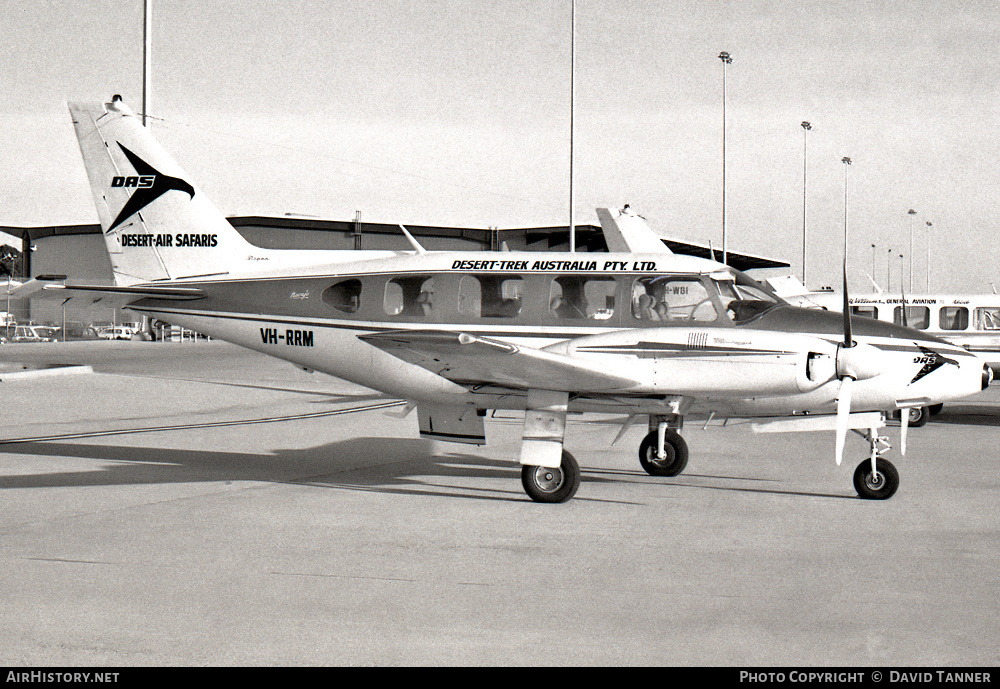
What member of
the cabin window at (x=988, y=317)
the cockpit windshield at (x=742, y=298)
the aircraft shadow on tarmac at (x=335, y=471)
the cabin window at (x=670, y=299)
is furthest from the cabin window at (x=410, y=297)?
the cabin window at (x=988, y=317)

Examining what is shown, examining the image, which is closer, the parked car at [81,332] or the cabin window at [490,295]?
the cabin window at [490,295]

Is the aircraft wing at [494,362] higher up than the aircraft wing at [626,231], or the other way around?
the aircraft wing at [626,231]

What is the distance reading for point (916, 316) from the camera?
24.4 m

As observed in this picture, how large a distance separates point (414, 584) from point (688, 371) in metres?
4.43

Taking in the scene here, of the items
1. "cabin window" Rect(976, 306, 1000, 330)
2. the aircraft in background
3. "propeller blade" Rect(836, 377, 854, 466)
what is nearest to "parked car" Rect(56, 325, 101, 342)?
the aircraft in background

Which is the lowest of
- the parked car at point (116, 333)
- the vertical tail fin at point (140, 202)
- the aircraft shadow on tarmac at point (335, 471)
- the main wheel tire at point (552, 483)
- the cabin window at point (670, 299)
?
the aircraft shadow on tarmac at point (335, 471)

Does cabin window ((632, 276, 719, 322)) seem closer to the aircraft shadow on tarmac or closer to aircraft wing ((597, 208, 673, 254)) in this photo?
the aircraft shadow on tarmac

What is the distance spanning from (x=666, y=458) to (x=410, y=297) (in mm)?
3615

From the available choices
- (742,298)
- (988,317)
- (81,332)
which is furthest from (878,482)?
(81,332)

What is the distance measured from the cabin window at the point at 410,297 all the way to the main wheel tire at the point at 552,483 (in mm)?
2336

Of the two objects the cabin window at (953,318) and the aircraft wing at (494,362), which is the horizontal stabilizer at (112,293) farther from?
the cabin window at (953,318)

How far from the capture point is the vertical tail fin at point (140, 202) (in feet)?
41.8

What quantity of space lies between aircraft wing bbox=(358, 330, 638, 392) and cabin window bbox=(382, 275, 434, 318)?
1095 millimetres

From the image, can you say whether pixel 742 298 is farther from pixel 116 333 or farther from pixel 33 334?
pixel 116 333
